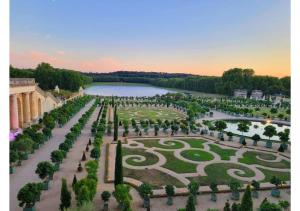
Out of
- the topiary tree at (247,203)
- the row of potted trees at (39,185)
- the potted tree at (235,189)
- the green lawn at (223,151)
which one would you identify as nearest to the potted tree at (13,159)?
the row of potted trees at (39,185)

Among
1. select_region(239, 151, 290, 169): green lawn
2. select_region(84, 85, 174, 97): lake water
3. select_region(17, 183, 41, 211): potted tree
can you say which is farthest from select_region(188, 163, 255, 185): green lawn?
select_region(84, 85, 174, 97): lake water

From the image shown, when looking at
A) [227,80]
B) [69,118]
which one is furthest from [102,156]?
[227,80]

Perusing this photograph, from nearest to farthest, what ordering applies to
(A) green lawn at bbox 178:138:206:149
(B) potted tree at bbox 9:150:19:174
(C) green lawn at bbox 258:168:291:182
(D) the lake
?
(B) potted tree at bbox 9:150:19:174 → (C) green lawn at bbox 258:168:291:182 → (A) green lawn at bbox 178:138:206:149 → (D) the lake

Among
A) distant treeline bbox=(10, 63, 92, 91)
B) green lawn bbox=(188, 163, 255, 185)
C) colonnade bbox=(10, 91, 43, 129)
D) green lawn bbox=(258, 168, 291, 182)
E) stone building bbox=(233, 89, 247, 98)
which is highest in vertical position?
distant treeline bbox=(10, 63, 92, 91)

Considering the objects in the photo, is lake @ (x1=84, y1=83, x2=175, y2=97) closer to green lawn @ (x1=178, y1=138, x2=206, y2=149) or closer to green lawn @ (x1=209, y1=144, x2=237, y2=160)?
green lawn @ (x1=178, y1=138, x2=206, y2=149)

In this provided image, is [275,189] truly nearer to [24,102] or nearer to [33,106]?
[24,102]

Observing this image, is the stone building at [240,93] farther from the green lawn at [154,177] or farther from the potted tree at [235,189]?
the potted tree at [235,189]
